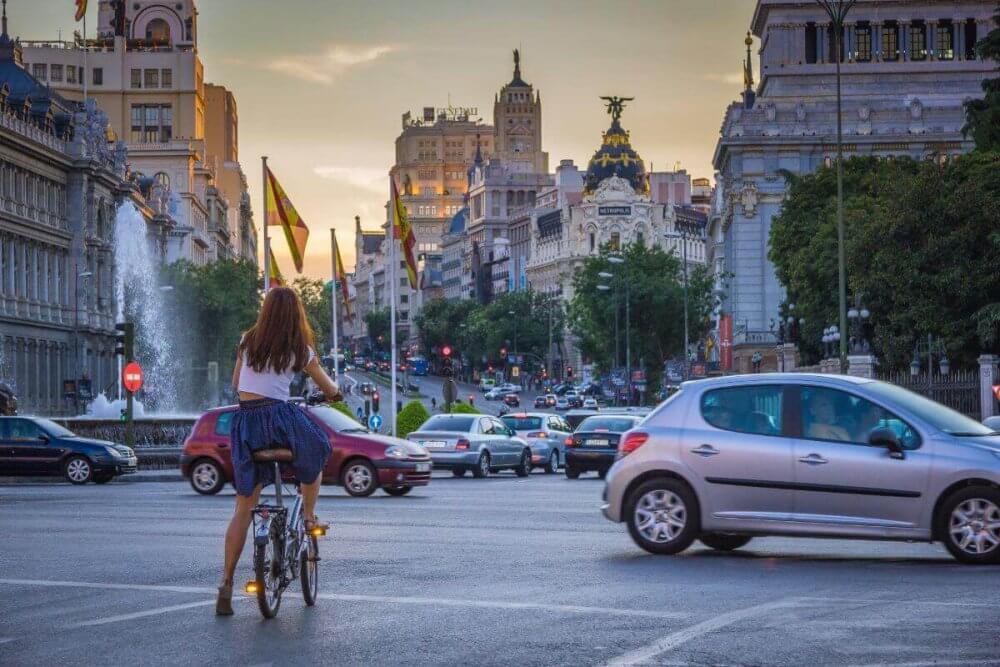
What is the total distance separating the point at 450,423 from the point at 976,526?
85.8 feet

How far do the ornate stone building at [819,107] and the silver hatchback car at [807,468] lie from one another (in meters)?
78.8

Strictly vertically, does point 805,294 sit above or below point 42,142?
below

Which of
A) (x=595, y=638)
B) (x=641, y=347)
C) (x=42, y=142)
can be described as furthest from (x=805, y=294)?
(x=595, y=638)

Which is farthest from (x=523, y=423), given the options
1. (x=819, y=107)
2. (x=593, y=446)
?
(x=819, y=107)

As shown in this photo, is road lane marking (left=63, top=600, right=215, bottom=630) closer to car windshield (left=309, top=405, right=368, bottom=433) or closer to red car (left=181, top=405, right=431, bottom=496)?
red car (left=181, top=405, right=431, bottom=496)

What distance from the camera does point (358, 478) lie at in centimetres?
3028

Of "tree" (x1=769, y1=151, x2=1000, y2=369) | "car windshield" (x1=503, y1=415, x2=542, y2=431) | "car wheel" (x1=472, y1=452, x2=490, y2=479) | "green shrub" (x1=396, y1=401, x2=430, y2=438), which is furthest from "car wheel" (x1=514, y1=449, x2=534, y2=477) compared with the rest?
"tree" (x1=769, y1=151, x2=1000, y2=369)

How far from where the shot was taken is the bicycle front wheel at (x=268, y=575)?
1138 centimetres

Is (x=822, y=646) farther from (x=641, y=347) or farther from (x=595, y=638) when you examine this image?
(x=641, y=347)

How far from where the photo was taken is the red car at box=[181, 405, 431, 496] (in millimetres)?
30141

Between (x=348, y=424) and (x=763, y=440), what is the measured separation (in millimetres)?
15207

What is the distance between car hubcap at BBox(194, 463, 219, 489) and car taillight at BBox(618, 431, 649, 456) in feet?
48.6

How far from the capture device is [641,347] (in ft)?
417

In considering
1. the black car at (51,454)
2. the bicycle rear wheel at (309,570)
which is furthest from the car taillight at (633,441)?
the black car at (51,454)
